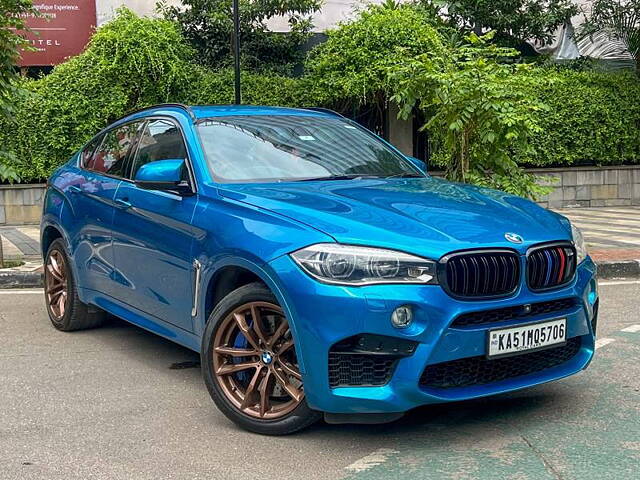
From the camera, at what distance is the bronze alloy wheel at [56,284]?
6.36 meters

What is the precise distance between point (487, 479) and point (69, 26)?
1303 cm

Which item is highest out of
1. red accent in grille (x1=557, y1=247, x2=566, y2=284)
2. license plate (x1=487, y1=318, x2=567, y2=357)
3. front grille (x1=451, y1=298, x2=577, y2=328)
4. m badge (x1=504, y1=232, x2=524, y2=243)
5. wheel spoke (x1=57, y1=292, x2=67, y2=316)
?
m badge (x1=504, y1=232, x2=524, y2=243)

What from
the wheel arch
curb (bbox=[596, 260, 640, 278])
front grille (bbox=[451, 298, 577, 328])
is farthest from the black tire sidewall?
curb (bbox=[596, 260, 640, 278])

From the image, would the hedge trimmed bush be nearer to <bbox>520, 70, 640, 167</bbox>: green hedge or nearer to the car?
<bbox>520, 70, 640, 167</bbox>: green hedge

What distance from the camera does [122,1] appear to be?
49.3 ft

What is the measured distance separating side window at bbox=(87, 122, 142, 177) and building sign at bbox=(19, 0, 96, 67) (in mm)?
9037

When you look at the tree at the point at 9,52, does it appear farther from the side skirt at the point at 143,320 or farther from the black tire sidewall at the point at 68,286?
the side skirt at the point at 143,320

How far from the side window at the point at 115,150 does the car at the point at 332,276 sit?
45 cm

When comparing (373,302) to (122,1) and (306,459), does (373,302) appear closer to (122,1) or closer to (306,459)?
(306,459)

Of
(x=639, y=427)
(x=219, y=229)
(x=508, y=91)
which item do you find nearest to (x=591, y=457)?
(x=639, y=427)

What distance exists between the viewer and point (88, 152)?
636cm

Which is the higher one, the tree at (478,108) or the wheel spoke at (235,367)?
the tree at (478,108)

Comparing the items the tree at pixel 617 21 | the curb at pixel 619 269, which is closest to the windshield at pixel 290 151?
the curb at pixel 619 269

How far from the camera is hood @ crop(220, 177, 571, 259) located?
12.2 ft
